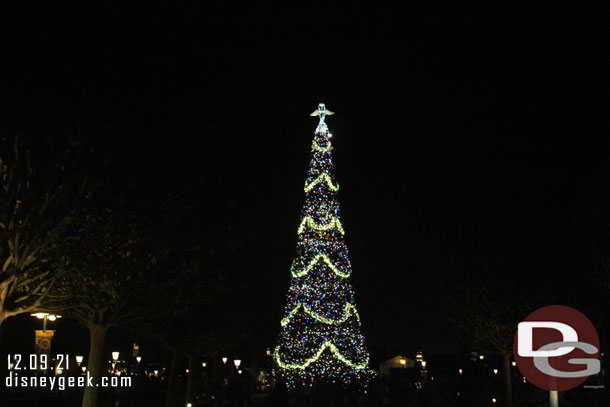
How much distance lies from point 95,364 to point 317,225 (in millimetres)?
20954

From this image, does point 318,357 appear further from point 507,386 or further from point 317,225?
point 507,386

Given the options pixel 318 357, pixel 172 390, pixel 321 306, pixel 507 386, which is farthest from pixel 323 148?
pixel 507 386

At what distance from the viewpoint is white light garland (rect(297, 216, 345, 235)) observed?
37.5 m

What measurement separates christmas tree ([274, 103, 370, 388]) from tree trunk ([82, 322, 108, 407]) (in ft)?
60.6

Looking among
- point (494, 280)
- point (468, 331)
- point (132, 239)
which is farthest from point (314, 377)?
point (132, 239)

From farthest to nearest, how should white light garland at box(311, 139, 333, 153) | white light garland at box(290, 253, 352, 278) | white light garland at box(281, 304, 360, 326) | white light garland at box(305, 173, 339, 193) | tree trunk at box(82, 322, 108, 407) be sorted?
white light garland at box(311, 139, 333, 153)
white light garland at box(305, 173, 339, 193)
white light garland at box(290, 253, 352, 278)
white light garland at box(281, 304, 360, 326)
tree trunk at box(82, 322, 108, 407)

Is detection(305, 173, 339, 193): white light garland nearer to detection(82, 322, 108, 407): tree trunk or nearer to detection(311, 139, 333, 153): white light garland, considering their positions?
detection(311, 139, 333, 153): white light garland

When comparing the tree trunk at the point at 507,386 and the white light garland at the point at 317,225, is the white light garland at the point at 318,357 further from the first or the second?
the tree trunk at the point at 507,386

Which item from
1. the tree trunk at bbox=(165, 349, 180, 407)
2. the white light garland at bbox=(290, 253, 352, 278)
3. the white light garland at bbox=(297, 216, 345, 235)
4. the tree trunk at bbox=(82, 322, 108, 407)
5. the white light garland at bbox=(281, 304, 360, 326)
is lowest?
the tree trunk at bbox=(165, 349, 180, 407)

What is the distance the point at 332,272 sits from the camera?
3716 centimetres

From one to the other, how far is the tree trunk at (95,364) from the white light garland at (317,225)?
1968cm

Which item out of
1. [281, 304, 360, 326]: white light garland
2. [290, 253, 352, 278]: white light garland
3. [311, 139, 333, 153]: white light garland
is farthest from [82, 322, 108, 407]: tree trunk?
[311, 139, 333, 153]: white light garland

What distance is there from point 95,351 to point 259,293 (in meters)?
19.4

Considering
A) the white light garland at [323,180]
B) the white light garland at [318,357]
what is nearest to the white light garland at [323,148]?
the white light garland at [323,180]
